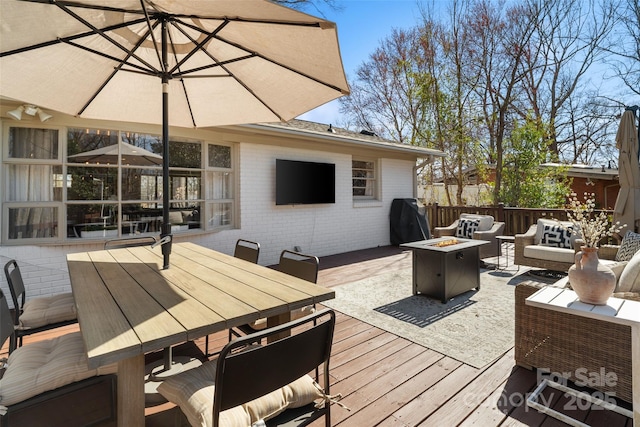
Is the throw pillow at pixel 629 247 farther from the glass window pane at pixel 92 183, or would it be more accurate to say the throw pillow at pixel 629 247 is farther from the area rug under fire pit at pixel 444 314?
the glass window pane at pixel 92 183

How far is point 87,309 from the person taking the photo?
1.43m

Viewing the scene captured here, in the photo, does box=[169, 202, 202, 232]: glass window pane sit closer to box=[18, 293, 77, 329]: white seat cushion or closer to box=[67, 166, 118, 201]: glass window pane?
box=[67, 166, 118, 201]: glass window pane

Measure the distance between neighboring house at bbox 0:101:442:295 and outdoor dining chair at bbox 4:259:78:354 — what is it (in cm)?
199

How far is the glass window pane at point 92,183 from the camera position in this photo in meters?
4.16

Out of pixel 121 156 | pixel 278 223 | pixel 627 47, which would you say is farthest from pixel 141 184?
pixel 627 47

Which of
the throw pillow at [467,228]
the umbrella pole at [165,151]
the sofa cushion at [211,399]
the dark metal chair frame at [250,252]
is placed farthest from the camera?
the throw pillow at [467,228]

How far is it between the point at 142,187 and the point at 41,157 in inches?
46.1

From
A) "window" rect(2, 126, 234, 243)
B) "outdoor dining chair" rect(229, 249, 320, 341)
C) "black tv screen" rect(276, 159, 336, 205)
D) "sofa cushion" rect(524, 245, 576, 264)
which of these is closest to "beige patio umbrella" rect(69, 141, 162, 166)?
"window" rect(2, 126, 234, 243)

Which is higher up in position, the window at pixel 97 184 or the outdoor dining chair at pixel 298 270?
the window at pixel 97 184

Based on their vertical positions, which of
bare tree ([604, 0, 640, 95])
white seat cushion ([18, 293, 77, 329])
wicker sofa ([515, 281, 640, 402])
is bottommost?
wicker sofa ([515, 281, 640, 402])

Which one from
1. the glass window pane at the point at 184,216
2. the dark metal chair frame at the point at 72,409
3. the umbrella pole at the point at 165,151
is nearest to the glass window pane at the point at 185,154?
the glass window pane at the point at 184,216

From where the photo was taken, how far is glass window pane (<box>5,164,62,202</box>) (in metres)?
3.82

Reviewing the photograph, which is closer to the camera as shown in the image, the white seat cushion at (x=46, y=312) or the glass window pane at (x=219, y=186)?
the white seat cushion at (x=46, y=312)

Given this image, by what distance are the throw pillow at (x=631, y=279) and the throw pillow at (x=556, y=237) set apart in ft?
9.92
